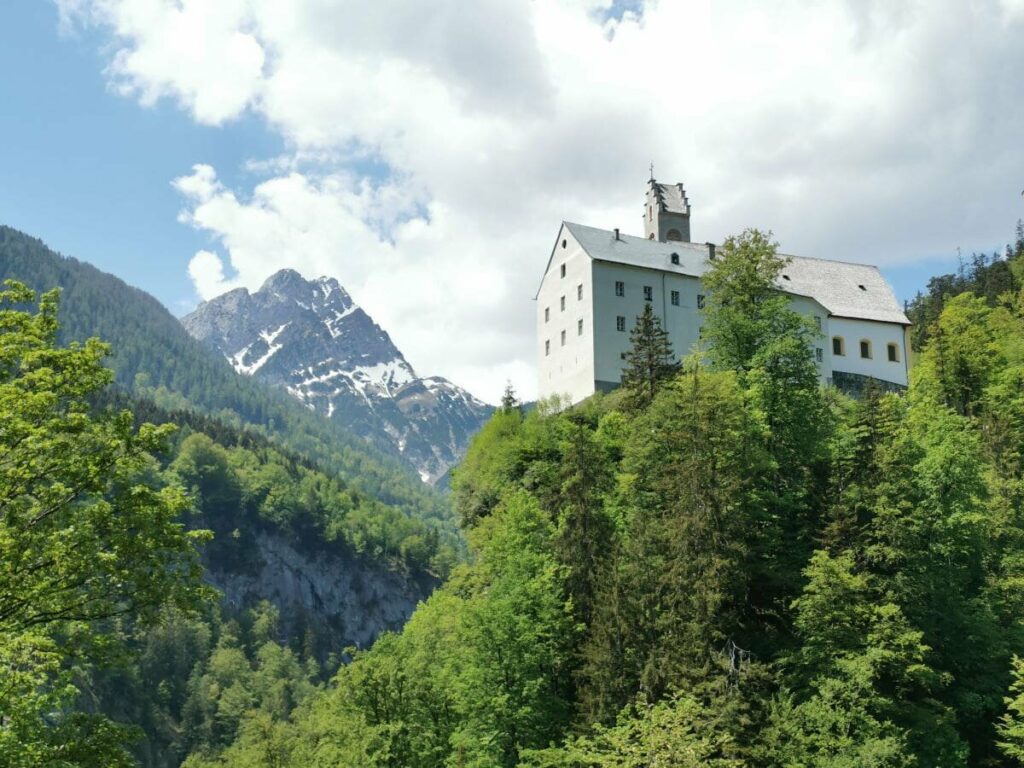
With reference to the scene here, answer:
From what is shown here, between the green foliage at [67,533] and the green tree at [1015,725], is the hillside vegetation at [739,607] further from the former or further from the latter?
the green foliage at [67,533]

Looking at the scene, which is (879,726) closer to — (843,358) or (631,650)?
(631,650)

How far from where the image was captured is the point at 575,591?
4119 centimetres

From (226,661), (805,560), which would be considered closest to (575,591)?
(805,560)

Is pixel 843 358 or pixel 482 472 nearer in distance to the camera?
pixel 482 472

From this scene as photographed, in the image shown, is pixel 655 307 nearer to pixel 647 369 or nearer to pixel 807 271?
pixel 647 369

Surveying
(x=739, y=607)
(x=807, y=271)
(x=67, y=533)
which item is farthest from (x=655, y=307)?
(x=67, y=533)

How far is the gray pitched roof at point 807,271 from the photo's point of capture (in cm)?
7388

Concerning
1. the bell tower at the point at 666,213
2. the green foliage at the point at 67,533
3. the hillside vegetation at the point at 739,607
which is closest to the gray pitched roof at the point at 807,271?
the bell tower at the point at 666,213

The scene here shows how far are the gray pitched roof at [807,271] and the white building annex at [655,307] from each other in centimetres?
12

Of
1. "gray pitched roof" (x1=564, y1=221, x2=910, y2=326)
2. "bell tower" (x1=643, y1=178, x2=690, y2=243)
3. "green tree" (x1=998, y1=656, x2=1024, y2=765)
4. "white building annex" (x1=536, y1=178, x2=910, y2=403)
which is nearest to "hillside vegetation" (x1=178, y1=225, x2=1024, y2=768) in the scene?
"green tree" (x1=998, y1=656, x2=1024, y2=765)

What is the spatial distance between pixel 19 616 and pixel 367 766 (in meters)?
25.4

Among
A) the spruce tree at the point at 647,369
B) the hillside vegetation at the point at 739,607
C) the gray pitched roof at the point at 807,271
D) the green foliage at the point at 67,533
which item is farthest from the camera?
the gray pitched roof at the point at 807,271

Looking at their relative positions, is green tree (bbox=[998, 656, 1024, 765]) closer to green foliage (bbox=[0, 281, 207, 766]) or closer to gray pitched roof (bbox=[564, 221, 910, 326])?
green foliage (bbox=[0, 281, 207, 766])

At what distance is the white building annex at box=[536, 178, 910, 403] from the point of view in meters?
69.6
